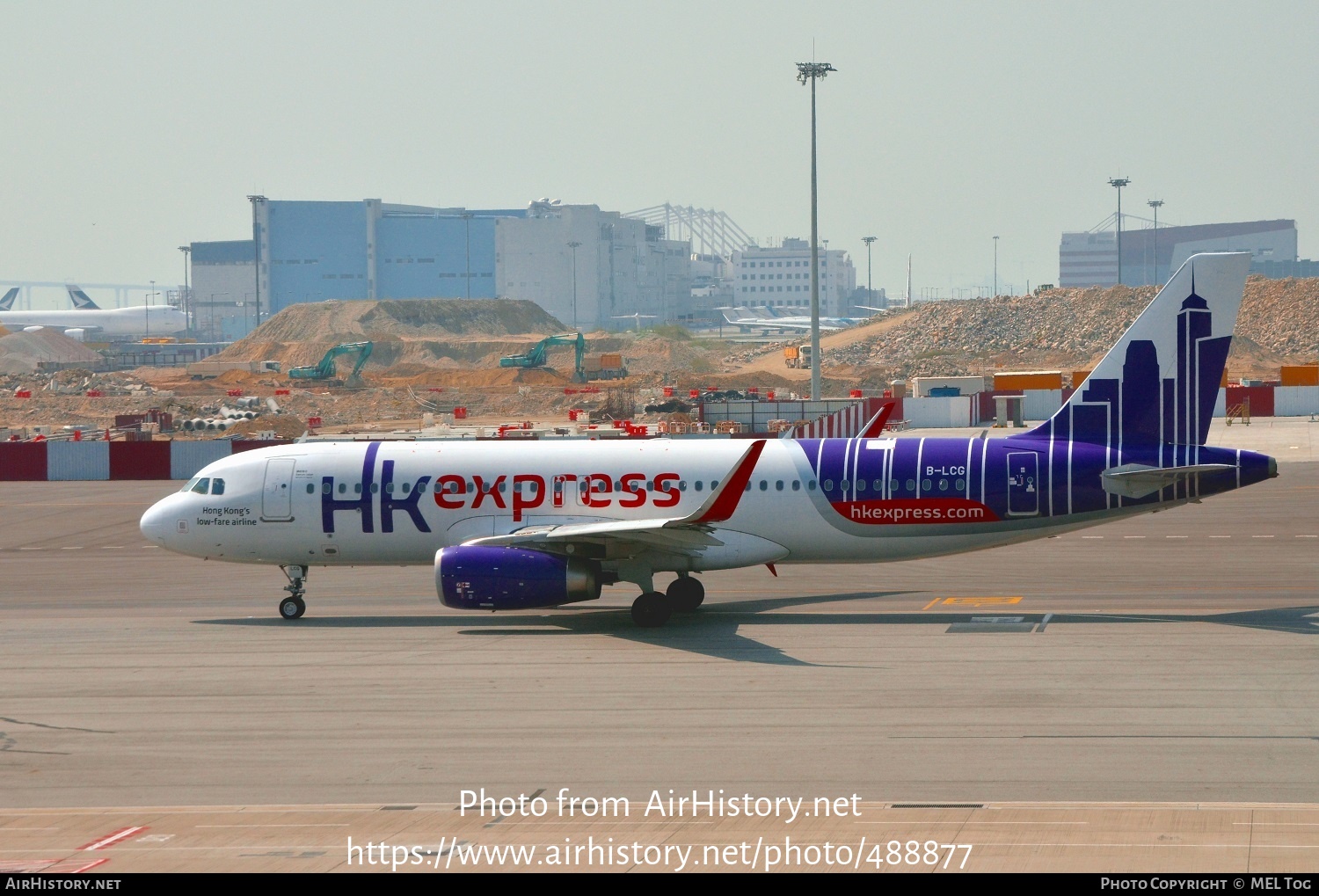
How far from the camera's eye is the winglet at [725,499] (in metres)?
26.4

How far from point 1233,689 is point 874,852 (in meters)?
10.2

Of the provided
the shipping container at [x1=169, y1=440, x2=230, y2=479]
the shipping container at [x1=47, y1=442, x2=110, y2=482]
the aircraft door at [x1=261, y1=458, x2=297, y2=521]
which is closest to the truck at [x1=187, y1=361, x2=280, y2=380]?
the shipping container at [x1=47, y1=442, x2=110, y2=482]

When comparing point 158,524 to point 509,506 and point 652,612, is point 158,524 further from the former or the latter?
point 652,612

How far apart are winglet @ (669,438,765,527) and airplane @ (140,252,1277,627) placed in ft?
0.27

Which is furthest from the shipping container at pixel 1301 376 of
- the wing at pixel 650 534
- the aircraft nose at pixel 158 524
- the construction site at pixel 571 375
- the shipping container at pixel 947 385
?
the aircraft nose at pixel 158 524

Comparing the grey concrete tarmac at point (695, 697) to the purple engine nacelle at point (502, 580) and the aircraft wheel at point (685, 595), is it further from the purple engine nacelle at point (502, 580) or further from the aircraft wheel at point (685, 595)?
the purple engine nacelle at point (502, 580)

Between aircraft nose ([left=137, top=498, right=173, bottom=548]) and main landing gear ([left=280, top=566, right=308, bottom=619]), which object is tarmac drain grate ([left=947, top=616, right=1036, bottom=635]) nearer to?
main landing gear ([left=280, top=566, right=308, bottom=619])

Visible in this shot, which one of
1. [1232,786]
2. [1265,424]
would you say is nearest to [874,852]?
[1232,786]

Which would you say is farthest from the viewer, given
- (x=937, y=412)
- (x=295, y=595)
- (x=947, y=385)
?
(x=947, y=385)

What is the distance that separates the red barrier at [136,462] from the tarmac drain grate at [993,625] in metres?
49.0

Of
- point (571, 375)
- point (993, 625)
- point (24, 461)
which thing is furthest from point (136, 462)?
point (571, 375)

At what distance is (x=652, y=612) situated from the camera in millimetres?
28000

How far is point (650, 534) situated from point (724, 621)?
119 inches

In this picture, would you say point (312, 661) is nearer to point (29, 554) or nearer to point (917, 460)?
point (917, 460)
